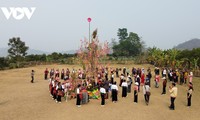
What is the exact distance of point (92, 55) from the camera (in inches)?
653

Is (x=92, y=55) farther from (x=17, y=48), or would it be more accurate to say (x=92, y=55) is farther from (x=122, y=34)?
(x=122, y=34)

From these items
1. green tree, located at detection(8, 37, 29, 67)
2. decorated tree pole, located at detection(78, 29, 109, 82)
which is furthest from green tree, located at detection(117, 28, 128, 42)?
decorated tree pole, located at detection(78, 29, 109, 82)

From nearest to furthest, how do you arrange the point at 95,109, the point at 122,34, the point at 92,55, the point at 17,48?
the point at 95,109 < the point at 92,55 < the point at 17,48 < the point at 122,34

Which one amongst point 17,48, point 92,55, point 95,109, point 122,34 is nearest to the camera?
point 95,109

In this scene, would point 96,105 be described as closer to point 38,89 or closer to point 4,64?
point 38,89

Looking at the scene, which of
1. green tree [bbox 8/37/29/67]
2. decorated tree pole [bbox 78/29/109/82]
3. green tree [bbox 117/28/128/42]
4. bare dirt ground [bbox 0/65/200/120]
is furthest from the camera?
green tree [bbox 117/28/128/42]

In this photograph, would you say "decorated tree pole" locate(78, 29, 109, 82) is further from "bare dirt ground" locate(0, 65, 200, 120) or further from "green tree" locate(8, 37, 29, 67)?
"green tree" locate(8, 37, 29, 67)

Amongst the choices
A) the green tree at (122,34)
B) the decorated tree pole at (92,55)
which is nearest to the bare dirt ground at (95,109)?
the decorated tree pole at (92,55)

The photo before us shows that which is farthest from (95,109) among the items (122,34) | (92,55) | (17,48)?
(122,34)

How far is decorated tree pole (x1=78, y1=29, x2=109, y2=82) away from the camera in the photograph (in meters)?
16.6

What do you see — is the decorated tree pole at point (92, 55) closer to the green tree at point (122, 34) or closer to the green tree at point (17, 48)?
the green tree at point (17, 48)

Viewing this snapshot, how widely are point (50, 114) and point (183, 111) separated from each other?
271 inches

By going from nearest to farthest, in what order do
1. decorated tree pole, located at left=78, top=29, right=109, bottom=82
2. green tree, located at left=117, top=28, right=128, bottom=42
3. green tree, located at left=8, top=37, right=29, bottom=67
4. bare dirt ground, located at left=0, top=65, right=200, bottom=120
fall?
1. bare dirt ground, located at left=0, top=65, right=200, bottom=120
2. decorated tree pole, located at left=78, top=29, right=109, bottom=82
3. green tree, located at left=8, top=37, right=29, bottom=67
4. green tree, located at left=117, top=28, right=128, bottom=42

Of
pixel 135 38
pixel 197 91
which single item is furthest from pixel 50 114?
pixel 135 38
